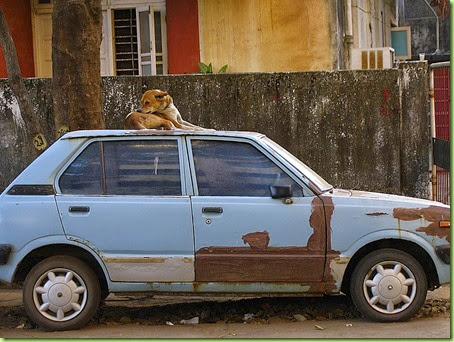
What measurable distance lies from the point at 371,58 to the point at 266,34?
181 centimetres

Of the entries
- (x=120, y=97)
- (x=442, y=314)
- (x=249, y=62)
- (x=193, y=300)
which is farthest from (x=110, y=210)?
(x=249, y=62)

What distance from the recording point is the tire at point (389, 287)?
22.4ft

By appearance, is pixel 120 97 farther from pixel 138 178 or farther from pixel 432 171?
pixel 138 178

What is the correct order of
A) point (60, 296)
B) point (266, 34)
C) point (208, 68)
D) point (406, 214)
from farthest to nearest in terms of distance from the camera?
point (266, 34)
point (208, 68)
point (406, 214)
point (60, 296)

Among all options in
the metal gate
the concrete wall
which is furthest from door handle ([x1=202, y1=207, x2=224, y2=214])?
the concrete wall

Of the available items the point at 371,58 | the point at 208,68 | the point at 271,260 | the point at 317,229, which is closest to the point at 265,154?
the point at 317,229

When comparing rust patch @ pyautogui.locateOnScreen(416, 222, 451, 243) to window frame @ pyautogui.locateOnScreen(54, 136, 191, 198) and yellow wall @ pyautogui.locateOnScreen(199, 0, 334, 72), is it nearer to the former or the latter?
window frame @ pyautogui.locateOnScreen(54, 136, 191, 198)

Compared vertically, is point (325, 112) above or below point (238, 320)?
above

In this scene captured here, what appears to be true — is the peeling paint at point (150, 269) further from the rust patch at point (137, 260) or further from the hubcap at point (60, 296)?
the hubcap at point (60, 296)

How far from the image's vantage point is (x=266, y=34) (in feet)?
49.6

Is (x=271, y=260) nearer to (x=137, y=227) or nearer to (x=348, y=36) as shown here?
(x=137, y=227)

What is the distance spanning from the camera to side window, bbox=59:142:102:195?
276 inches

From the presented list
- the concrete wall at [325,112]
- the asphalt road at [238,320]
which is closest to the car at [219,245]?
the asphalt road at [238,320]

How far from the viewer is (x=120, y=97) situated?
11.7 metres
